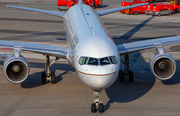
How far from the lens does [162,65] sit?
742 inches

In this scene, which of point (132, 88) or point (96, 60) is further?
point (132, 88)

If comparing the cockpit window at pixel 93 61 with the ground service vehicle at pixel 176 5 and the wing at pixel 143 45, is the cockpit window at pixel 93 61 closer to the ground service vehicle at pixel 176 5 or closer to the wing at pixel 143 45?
the wing at pixel 143 45

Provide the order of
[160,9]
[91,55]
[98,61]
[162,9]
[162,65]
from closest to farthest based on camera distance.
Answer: [98,61] < [91,55] < [162,65] < [160,9] < [162,9]

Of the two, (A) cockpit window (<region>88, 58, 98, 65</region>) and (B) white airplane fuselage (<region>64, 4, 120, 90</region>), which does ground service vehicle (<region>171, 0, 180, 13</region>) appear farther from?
(A) cockpit window (<region>88, 58, 98, 65</region>)

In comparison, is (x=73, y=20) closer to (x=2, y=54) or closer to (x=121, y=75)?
(x=121, y=75)

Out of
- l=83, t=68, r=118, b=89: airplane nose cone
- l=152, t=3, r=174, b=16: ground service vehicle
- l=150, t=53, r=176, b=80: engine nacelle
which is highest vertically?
l=83, t=68, r=118, b=89: airplane nose cone

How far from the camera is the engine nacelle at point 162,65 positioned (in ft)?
61.1

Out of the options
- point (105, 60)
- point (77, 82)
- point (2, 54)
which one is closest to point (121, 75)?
point (77, 82)

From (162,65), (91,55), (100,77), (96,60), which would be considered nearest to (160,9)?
(162,65)

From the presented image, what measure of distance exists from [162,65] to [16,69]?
924 cm

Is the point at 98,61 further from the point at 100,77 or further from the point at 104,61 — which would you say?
the point at 100,77

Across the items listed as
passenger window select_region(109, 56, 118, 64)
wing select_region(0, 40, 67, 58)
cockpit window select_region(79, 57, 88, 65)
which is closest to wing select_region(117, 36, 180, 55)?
wing select_region(0, 40, 67, 58)

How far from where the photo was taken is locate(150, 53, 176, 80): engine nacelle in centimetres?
1861

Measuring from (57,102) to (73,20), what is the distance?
7.22 m
